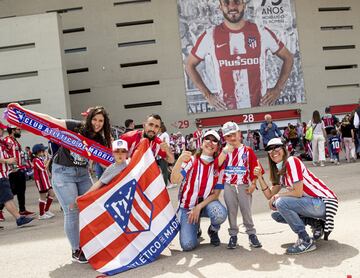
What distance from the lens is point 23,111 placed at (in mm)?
5012

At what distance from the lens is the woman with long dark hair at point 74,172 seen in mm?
4652

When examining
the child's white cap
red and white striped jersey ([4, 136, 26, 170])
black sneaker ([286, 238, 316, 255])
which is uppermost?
the child's white cap

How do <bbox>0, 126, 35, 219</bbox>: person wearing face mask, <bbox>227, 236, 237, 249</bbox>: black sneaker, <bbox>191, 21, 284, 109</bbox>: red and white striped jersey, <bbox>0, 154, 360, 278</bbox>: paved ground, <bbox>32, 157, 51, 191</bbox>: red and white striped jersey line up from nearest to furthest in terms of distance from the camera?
<bbox>0, 154, 360, 278</bbox>: paved ground
<bbox>227, 236, 237, 249</bbox>: black sneaker
<bbox>0, 126, 35, 219</bbox>: person wearing face mask
<bbox>32, 157, 51, 191</bbox>: red and white striped jersey
<bbox>191, 21, 284, 109</bbox>: red and white striped jersey

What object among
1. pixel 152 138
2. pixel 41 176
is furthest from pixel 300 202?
pixel 41 176

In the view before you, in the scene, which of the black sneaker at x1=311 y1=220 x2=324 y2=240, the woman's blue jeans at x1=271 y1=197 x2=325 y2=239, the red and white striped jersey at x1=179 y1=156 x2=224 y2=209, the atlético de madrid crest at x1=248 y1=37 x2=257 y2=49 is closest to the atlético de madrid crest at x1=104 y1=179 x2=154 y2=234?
the red and white striped jersey at x1=179 y1=156 x2=224 y2=209

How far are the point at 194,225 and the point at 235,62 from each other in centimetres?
2505

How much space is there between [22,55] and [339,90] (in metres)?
22.4

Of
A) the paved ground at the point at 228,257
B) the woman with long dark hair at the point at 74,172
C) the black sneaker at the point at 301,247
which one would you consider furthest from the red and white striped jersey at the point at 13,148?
the black sneaker at the point at 301,247

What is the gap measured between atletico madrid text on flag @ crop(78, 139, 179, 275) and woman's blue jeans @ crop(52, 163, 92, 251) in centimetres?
27

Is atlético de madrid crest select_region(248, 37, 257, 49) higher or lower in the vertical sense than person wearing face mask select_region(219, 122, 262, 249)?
higher

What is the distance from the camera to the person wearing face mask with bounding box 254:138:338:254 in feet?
14.1

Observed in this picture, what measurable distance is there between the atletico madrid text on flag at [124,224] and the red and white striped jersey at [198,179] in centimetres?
39

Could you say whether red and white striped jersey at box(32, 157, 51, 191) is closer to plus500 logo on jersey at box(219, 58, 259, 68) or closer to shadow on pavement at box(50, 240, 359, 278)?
shadow on pavement at box(50, 240, 359, 278)

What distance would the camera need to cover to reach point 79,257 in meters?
4.65
